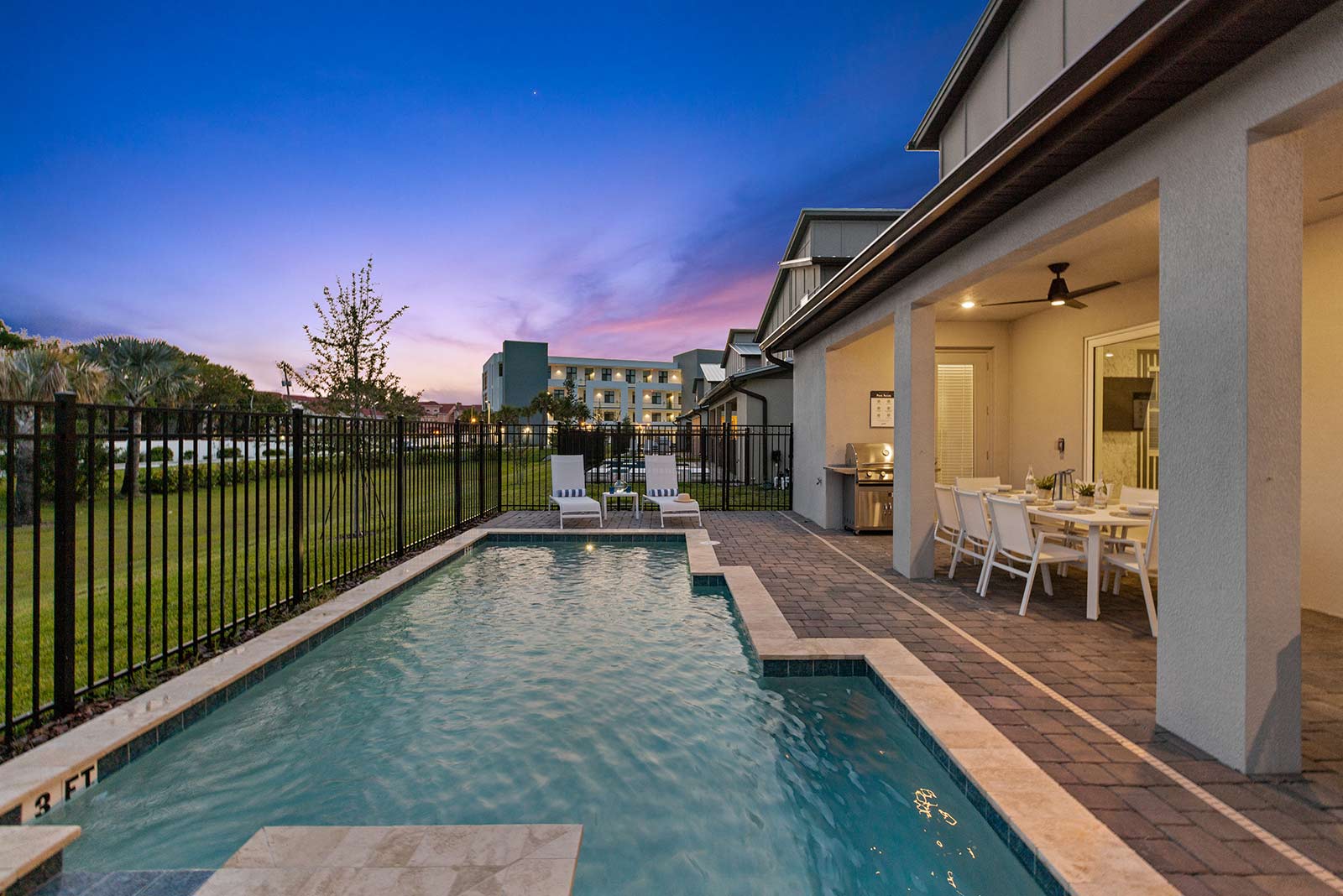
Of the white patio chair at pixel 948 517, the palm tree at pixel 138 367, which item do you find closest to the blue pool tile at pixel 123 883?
the white patio chair at pixel 948 517

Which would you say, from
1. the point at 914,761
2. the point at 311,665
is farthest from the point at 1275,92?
the point at 311,665

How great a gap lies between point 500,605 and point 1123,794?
16.2ft

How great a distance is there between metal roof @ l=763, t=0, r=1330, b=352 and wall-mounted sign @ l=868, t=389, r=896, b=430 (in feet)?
16.0

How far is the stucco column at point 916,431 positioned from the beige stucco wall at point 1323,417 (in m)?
2.76

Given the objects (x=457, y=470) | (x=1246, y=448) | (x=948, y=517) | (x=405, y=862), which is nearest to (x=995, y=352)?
(x=948, y=517)

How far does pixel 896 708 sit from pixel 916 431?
3.49 m

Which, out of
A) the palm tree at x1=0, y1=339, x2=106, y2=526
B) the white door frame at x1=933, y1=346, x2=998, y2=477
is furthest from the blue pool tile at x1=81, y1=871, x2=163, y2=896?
the palm tree at x1=0, y1=339, x2=106, y2=526

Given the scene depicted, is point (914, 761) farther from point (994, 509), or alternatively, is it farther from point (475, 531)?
point (475, 531)

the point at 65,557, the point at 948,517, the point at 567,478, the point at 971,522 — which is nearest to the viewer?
the point at 65,557

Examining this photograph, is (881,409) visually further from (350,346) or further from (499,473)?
(350,346)

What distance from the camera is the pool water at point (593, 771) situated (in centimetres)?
234

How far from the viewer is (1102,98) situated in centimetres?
287

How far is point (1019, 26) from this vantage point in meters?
7.19

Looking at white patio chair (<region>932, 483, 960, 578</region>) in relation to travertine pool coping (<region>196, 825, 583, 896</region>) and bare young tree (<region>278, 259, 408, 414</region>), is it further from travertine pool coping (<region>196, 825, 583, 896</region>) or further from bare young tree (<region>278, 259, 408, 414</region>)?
bare young tree (<region>278, 259, 408, 414</region>)
